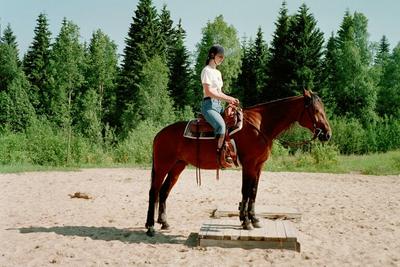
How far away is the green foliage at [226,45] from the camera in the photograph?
45625 millimetres

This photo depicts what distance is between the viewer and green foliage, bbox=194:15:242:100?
45625 mm

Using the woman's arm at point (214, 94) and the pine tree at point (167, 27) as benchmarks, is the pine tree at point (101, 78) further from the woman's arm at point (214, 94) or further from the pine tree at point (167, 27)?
the woman's arm at point (214, 94)

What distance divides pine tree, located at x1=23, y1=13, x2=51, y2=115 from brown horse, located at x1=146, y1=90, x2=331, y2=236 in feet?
127

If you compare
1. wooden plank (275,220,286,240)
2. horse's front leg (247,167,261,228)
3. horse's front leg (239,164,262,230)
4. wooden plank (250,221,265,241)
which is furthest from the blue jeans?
wooden plank (275,220,286,240)

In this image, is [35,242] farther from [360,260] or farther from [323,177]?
[323,177]

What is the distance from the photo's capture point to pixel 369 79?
1640 inches

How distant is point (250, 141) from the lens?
664cm

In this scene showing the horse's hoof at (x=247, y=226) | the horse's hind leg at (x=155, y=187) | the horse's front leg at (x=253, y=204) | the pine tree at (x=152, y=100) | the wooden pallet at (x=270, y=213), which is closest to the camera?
the horse's hoof at (x=247, y=226)

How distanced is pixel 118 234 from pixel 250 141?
2.75 m

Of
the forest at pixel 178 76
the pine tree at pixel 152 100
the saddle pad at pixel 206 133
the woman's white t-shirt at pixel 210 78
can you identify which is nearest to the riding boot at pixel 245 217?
the saddle pad at pixel 206 133

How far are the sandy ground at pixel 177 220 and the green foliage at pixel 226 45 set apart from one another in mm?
31363

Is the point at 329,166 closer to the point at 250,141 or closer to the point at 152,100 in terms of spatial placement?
the point at 250,141

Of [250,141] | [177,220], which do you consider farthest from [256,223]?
[177,220]

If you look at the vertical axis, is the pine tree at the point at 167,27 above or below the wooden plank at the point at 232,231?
above
